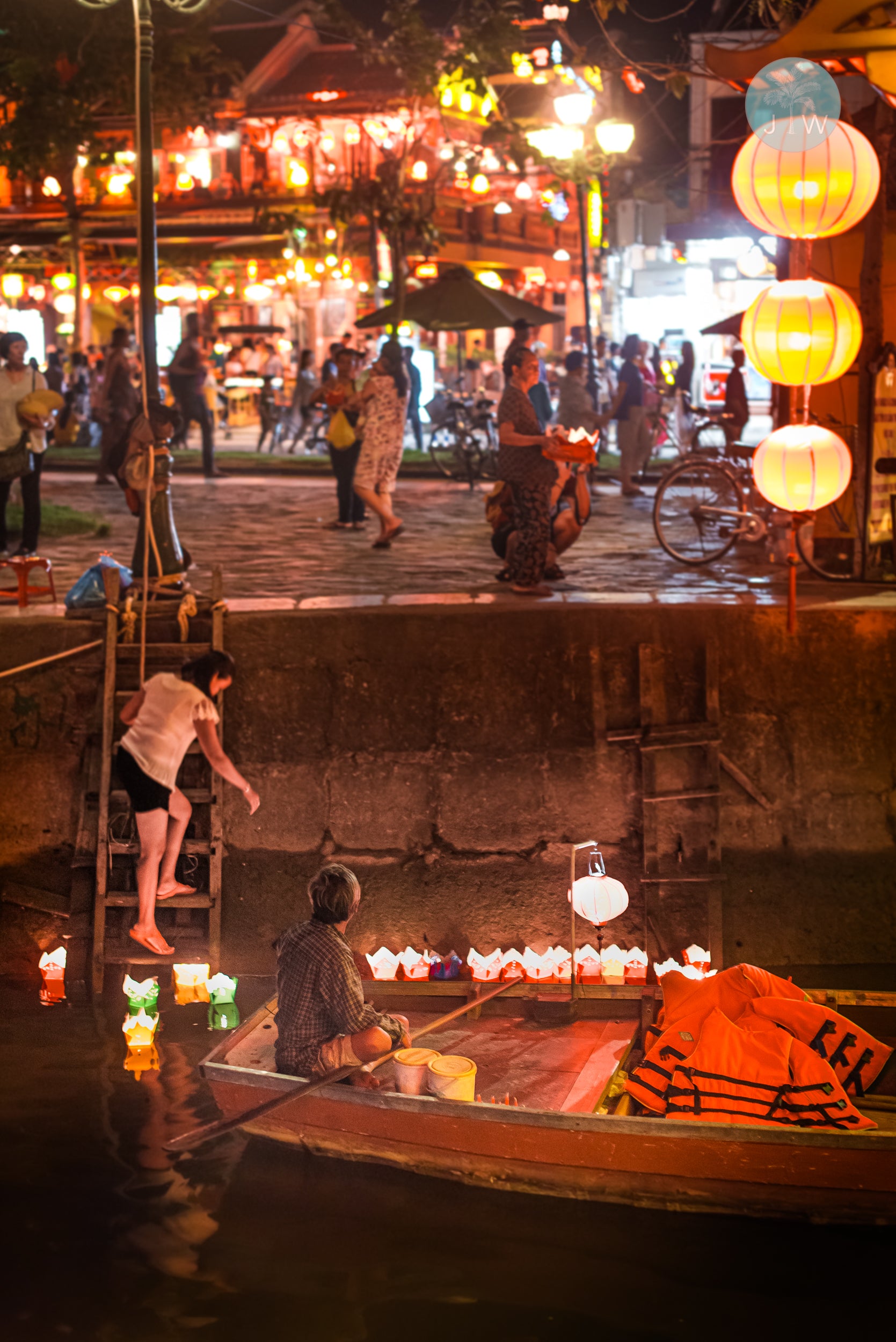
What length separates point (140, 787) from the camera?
333 inches

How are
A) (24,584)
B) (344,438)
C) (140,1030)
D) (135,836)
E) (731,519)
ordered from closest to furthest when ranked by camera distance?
1. (140,1030)
2. (135,836)
3. (24,584)
4. (731,519)
5. (344,438)

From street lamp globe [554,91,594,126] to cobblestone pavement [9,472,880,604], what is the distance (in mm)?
5096

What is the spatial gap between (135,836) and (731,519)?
19.2 feet

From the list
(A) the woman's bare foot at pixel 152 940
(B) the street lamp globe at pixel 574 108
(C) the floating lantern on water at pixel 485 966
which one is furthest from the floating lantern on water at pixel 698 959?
(B) the street lamp globe at pixel 574 108

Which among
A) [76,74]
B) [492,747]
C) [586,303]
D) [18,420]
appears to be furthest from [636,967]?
[76,74]

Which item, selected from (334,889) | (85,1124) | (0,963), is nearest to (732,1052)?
(334,889)

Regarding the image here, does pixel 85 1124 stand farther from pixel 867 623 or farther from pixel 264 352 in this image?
→ pixel 264 352

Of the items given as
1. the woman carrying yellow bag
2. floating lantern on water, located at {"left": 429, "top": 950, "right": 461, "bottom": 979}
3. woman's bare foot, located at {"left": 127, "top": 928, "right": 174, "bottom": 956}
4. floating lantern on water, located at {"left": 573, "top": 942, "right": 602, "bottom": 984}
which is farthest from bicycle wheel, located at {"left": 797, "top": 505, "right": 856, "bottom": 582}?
woman's bare foot, located at {"left": 127, "top": 928, "right": 174, "bottom": 956}

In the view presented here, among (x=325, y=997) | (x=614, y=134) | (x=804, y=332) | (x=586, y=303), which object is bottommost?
(x=325, y=997)

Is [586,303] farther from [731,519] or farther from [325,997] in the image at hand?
[325,997]

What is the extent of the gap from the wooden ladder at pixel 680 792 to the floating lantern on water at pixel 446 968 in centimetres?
139

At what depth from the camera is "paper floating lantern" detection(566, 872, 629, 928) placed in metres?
7.82

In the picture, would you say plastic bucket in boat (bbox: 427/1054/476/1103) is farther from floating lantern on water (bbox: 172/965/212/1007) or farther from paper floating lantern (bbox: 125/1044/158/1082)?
floating lantern on water (bbox: 172/965/212/1007)

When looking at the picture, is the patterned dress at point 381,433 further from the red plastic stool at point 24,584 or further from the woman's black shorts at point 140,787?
the woman's black shorts at point 140,787
